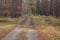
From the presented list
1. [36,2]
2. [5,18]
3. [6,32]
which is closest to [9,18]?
[5,18]

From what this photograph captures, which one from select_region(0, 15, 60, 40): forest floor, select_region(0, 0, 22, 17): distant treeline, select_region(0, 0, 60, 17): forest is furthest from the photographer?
select_region(0, 0, 60, 17): forest

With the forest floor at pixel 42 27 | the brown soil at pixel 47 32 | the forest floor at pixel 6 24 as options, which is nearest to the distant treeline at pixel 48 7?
the forest floor at pixel 42 27

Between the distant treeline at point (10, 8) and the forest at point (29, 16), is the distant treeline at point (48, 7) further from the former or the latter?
the distant treeline at point (10, 8)

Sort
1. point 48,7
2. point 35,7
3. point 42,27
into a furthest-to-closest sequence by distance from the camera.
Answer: point 35,7 → point 48,7 → point 42,27

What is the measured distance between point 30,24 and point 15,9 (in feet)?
2.66

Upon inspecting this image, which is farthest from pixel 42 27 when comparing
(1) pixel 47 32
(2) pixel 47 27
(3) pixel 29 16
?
(3) pixel 29 16

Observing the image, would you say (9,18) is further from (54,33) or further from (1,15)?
(54,33)

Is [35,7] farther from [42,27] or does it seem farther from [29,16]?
[42,27]

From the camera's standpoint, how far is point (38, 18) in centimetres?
447

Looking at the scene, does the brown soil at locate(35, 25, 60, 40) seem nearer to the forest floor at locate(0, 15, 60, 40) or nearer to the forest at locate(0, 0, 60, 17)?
the forest floor at locate(0, 15, 60, 40)

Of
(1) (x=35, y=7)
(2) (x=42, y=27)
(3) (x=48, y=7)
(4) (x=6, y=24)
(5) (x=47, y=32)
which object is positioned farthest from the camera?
(1) (x=35, y=7)

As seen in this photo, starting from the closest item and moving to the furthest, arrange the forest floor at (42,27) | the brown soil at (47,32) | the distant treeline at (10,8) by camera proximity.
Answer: the brown soil at (47,32), the forest floor at (42,27), the distant treeline at (10,8)

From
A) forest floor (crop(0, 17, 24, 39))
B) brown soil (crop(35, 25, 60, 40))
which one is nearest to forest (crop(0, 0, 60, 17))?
forest floor (crop(0, 17, 24, 39))

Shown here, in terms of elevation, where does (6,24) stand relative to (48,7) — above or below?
below
